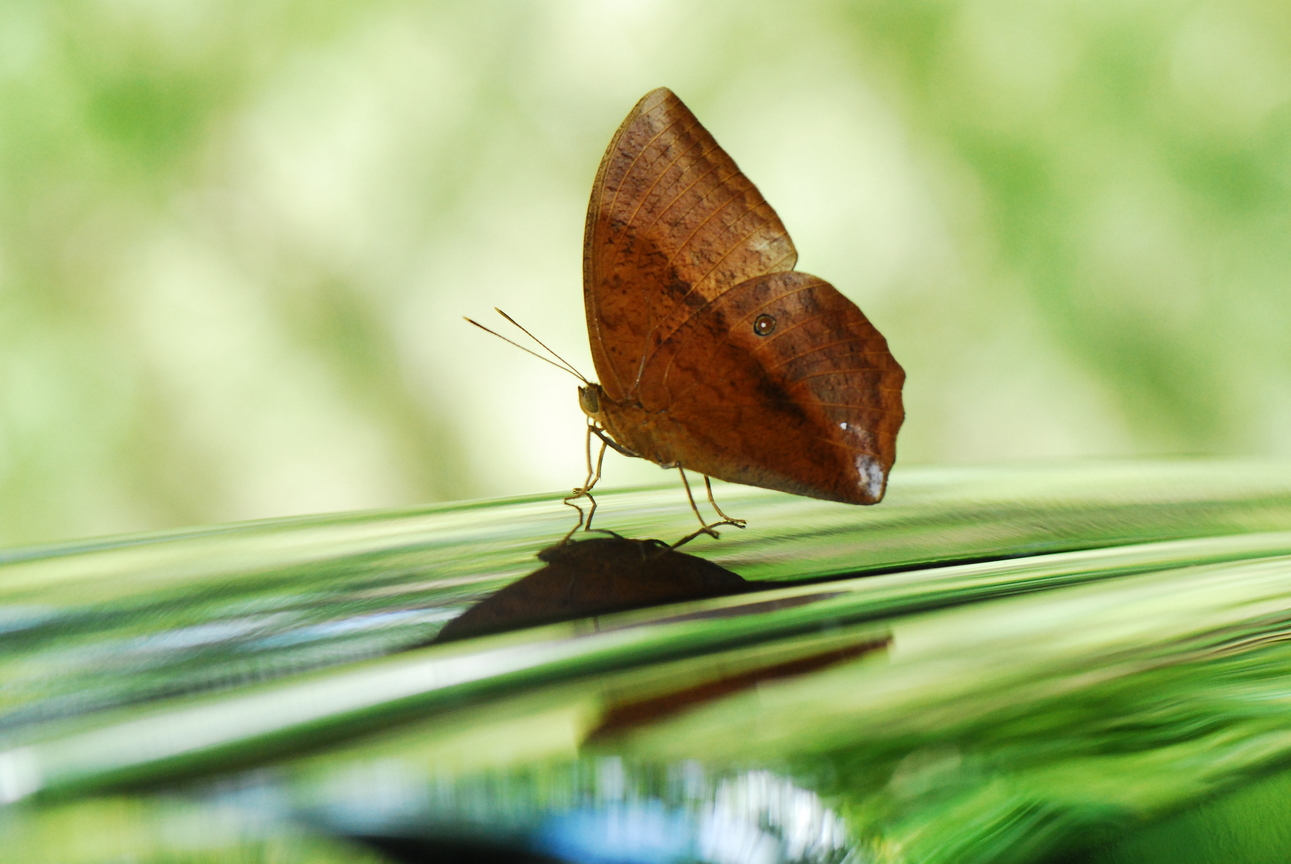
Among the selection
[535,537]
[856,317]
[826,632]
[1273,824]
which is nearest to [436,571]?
[535,537]

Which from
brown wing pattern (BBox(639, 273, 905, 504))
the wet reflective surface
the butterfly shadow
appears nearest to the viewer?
the wet reflective surface

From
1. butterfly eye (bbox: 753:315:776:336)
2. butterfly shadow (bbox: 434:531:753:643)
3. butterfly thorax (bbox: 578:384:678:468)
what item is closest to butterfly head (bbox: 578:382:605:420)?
butterfly thorax (bbox: 578:384:678:468)

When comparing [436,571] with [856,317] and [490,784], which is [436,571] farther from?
[856,317]

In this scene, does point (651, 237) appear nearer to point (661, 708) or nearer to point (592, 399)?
point (592, 399)

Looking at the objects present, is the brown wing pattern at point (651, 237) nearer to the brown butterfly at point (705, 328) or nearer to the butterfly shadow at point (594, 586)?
the brown butterfly at point (705, 328)

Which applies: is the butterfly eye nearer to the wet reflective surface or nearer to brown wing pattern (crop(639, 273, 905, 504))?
brown wing pattern (crop(639, 273, 905, 504))

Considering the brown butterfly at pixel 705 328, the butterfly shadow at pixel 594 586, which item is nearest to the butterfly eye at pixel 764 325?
the brown butterfly at pixel 705 328

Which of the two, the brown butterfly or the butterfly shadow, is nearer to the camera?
the butterfly shadow

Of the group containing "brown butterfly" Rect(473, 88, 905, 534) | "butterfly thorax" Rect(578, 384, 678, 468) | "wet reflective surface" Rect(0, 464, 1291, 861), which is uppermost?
"brown butterfly" Rect(473, 88, 905, 534)
